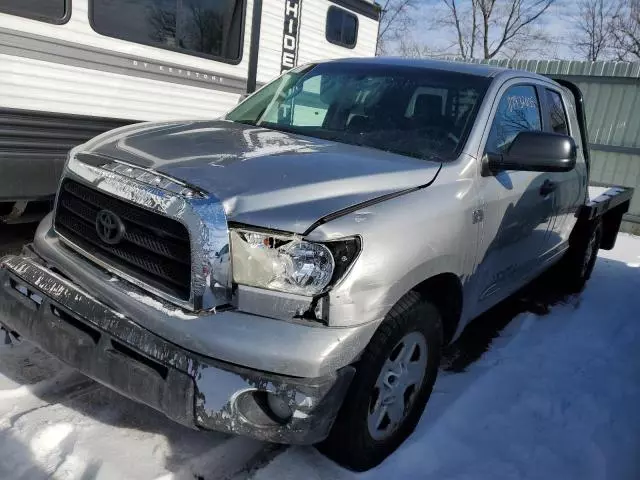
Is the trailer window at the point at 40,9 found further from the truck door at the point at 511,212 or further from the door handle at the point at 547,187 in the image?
the door handle at the point at 547,187

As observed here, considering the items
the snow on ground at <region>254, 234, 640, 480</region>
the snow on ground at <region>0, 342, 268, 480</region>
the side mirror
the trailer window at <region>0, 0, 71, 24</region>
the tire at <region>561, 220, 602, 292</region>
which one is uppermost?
the trailer window at <region>0, 0, 71, 24</region>

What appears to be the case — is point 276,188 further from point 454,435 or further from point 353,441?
point 454,435

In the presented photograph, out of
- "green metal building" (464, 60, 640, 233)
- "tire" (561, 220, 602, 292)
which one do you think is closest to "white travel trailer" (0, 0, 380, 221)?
"tire" (561, 220, 602, 292)

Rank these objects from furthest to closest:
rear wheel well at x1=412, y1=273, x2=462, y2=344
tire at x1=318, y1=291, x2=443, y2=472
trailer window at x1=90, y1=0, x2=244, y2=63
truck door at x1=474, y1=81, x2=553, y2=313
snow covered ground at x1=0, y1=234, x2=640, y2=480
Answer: trailer window at x1=90, y1=0, x2=244, y2=63 → truck door at x1=474, y1=81, x2=553, y2=313 → rear wheel well at x1=412, y1=273, x2=462, y2=344 → snow covered ground at x1=0, y1=234, x2=640, y2=480 → tire at x1=318, y1=291, x2=443, y2=472

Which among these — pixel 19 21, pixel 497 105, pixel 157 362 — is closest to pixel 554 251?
pixel 497 105

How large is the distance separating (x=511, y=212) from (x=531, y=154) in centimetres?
43

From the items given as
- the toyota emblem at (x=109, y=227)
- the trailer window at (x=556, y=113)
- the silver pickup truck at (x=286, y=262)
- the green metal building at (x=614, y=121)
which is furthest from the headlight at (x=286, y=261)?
the green metal building at (x=614, y=121)

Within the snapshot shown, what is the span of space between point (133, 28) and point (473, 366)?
382 cm

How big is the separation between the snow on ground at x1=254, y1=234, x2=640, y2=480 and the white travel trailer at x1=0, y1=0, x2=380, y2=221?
3.15 meters

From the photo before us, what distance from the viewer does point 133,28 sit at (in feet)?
15.6

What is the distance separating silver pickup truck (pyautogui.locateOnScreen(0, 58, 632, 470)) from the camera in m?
2.05

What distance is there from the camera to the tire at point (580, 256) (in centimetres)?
524

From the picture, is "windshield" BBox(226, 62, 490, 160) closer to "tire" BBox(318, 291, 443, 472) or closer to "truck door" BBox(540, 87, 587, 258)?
"tire" BBox(318, 291, 443, 472)

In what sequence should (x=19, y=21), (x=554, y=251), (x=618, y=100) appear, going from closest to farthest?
(x=19, y=21) → (x=554, y=251) → (x=618, y=100)
